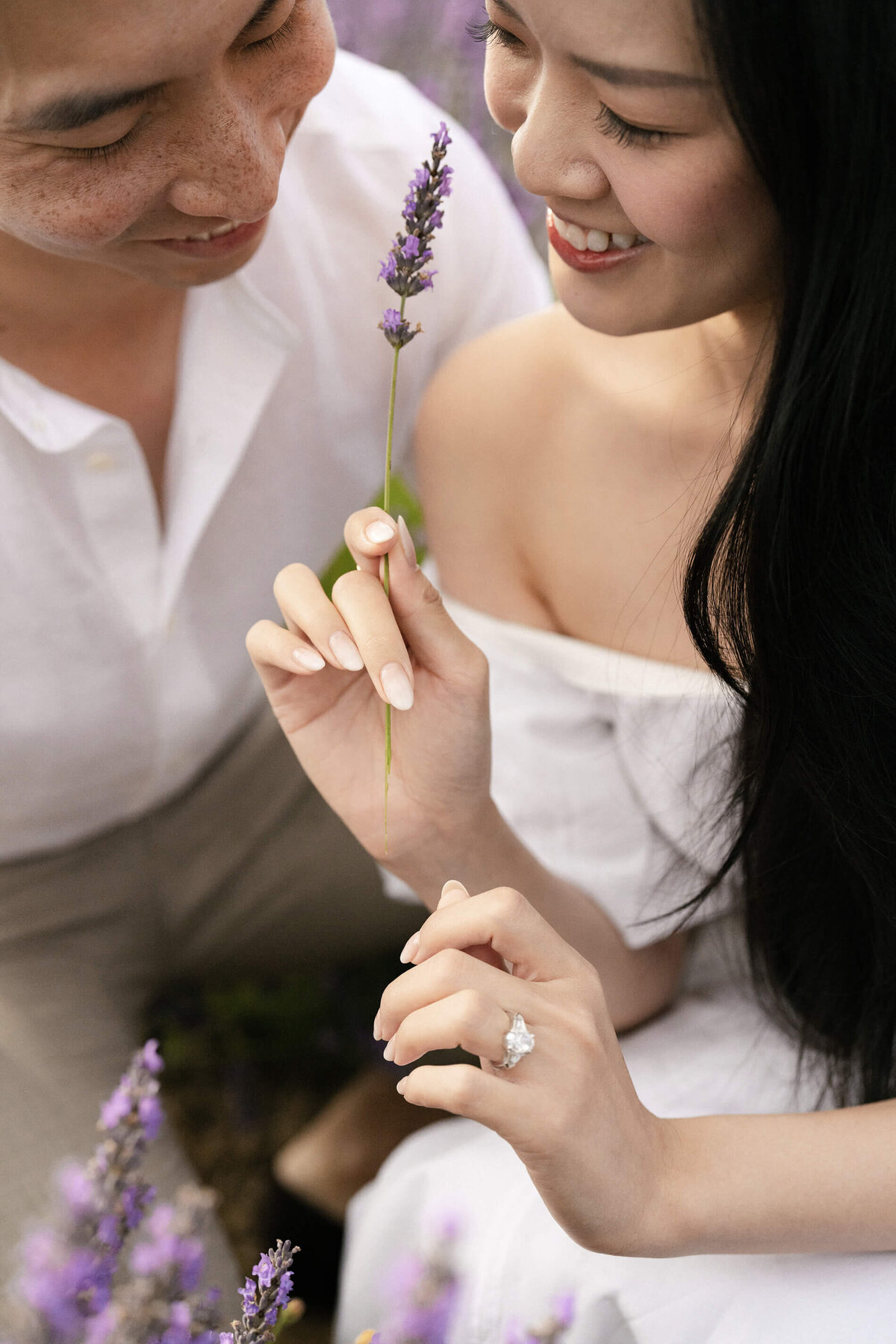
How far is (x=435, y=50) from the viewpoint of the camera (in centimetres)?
255

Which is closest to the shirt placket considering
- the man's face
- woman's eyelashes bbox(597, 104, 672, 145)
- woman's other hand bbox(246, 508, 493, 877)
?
the man's face

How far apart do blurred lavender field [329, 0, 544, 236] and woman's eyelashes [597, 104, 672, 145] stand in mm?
1500

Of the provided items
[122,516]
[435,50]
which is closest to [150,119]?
[122,516]

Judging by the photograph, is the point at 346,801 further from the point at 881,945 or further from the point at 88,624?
the point at 881,945

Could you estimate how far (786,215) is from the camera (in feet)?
3.43

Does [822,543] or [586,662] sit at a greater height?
[822,543]

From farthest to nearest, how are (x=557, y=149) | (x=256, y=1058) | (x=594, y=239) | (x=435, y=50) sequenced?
1. (x=435, y=50)
2. (x=256, y=1058)
3. (x=594, y=239)
4. (x=557, y=149)

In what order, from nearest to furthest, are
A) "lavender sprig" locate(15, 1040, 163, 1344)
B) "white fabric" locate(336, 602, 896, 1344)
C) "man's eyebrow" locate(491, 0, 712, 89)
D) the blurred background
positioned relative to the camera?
"lavender sprig" locate(15, 1040, 163, 1344) < "man's eyebrow" locate(491, 0, 712, 89) < "white fabric" locate(336, 602, 896, 1344) < the blurred background

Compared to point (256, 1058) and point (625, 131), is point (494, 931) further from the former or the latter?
point (256, 1058)

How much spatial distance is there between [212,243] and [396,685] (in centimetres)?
63

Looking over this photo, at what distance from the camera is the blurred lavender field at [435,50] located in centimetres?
246

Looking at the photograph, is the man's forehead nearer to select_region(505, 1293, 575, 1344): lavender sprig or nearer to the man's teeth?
the man's teeth

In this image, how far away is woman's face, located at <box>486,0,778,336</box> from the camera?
1.00 metres

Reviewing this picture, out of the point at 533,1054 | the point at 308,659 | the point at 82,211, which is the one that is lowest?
the point at 533,1054
